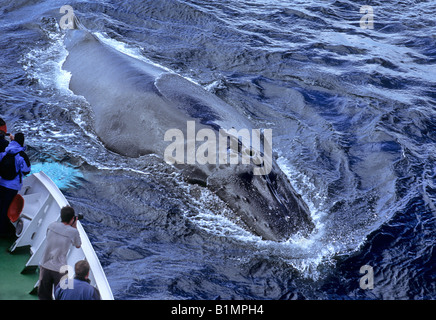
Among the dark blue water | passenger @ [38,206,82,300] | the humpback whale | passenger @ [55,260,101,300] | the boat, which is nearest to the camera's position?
passenger @ [55,260,101,300]

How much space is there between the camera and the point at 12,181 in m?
9.52

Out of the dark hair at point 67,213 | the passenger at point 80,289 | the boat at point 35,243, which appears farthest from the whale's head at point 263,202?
the passenger at point 80,289

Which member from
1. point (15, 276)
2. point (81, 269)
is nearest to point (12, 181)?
point (15, 276)

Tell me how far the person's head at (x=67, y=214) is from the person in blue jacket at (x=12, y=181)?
2.06 metres

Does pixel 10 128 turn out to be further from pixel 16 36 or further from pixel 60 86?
pixel 16 36

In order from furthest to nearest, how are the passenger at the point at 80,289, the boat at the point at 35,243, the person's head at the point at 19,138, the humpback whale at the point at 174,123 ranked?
1. the humpback whale at the point at 174,123
2. the person's head at the point at 19,138
3. the boat at the point at 35,243
4. the passenger at the point at 80,289

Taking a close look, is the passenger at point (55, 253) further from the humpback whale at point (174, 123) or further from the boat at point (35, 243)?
the humpback whale at point (174, 123)

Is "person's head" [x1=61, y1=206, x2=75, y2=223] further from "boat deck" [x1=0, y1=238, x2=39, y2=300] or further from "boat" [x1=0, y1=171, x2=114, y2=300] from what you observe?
"boat deck" [x1=0, y1=238, x2=39, y2=300]

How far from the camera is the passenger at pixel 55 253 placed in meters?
7.70

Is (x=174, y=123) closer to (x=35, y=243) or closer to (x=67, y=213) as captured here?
(x=35, y=243)

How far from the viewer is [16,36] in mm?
18688

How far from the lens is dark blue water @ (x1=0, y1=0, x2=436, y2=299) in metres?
8.84

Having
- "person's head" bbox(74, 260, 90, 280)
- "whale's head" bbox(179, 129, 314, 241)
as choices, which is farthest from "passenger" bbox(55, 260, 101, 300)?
"whale's head" bbox(179, 129, 314, 241)

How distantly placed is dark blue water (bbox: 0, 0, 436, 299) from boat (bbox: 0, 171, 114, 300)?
60 cm
